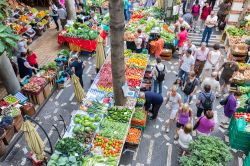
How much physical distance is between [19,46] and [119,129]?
6.68 m

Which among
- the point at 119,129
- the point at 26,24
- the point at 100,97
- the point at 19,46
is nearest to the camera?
the point at 119,129

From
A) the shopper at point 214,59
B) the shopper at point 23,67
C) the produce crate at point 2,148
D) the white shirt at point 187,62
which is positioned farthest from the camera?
the shopper at point 23,67

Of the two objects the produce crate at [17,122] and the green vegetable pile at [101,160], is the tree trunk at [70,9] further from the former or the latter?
the green vegetable pile at [101,160]

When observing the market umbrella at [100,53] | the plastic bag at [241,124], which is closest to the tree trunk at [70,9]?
the market umbrella at [100,53]

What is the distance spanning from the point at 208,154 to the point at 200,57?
517 cm

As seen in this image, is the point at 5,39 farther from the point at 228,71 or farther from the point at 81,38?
the point at 228,71

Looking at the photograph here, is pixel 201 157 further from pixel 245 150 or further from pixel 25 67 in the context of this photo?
pixel 25 67

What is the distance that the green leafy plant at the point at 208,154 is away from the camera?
21.3 feet

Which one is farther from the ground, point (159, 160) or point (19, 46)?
point (19, 46)

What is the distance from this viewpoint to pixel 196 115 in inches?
382

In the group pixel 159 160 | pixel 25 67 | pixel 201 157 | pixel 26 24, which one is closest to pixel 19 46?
pixel 25 67

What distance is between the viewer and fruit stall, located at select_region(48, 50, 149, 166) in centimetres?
697

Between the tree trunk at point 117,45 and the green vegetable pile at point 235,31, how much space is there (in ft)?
27.5

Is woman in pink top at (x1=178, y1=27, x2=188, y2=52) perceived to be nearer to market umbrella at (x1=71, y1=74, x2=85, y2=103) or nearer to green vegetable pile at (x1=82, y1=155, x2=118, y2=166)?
market umbrella at (x1=71, y1=74, x2=85, y2=103)
